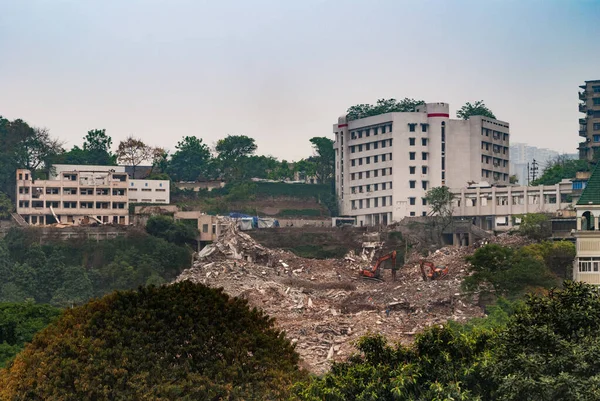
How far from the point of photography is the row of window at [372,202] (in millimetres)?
114844

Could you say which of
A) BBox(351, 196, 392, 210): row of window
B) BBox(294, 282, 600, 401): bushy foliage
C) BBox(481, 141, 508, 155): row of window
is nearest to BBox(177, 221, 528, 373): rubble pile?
BBox(351, 196, 392, 210): row of window

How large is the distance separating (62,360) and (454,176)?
253ft

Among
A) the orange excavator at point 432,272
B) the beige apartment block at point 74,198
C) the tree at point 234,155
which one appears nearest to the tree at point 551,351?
the orange excavator at point 432,272

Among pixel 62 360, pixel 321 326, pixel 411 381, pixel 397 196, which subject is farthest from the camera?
pixel 397 196

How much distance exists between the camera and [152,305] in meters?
43.5

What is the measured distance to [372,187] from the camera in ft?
383

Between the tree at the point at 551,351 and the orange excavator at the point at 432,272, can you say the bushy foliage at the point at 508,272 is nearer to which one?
the orange excavator at the point at 432,272

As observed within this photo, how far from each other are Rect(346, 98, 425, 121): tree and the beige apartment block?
23276mm

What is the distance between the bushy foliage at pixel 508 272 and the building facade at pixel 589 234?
1018cm

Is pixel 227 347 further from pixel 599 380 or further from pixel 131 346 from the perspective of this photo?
Answer: pixel 599 380

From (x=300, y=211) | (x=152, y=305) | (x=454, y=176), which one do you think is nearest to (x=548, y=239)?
(x=454, y=176)

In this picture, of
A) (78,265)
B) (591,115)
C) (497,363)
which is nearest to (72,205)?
(78,265)

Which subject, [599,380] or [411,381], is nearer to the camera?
[599,380]

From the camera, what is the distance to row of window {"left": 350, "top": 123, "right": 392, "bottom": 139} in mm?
115469
